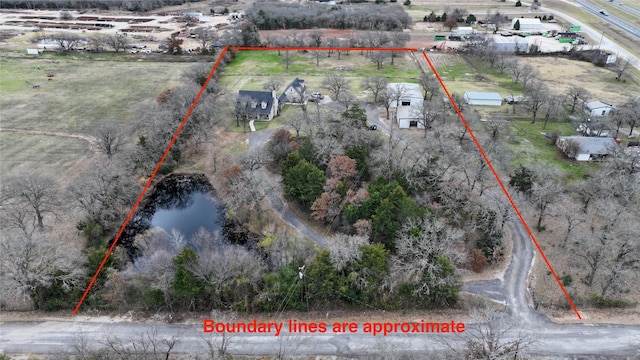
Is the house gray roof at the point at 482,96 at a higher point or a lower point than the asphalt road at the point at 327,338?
higher

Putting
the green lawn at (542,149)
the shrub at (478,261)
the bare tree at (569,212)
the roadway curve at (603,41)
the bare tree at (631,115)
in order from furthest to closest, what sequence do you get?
1. the roadway curve at (603,41)
2. the bare tree at (631,115)
3. the green lawn at (542,149)
4. the bare tree at (569,212)
5. the shrub at (478,261)

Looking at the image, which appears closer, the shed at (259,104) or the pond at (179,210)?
the pond at (179,210)

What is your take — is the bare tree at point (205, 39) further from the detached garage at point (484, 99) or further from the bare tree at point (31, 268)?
the bare tree at point (31, 268)

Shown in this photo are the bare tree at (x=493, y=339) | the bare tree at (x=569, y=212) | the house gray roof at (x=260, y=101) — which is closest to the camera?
the bare tree at (x=493, y=339)

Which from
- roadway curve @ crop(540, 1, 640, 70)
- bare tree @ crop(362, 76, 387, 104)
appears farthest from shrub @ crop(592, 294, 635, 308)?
roadway curve @ crop(540, 1, 640, 70)

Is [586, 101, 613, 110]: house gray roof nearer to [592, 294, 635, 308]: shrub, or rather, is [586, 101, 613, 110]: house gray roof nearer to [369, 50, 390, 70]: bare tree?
[369, 50, 390, 70]: bare tree

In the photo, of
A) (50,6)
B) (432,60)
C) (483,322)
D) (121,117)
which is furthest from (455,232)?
(50,6)

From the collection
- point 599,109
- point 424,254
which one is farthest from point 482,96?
point 424,254

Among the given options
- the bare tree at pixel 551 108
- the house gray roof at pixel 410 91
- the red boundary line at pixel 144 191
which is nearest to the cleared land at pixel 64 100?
the red boundary line at pixel 144 191
